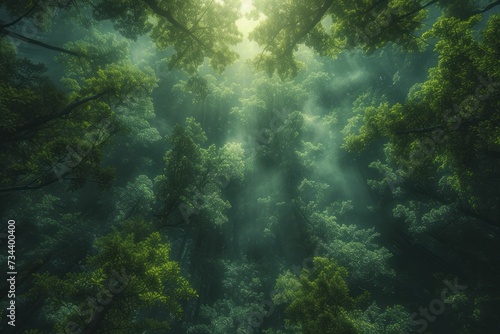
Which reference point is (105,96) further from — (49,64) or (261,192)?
(49,64)

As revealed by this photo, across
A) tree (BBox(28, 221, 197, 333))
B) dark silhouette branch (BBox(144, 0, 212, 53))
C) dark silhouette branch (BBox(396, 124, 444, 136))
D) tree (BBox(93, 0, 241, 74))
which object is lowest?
tree (BBox(28, 221, 197, 333))

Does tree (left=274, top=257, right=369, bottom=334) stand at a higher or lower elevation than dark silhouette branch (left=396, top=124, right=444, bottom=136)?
lower

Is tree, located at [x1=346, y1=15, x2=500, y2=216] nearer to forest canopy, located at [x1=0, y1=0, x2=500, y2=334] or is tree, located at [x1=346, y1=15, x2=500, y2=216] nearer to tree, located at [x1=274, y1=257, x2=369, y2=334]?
forest canopy, located at [x1=0, y1=0, x2=500, y2=334]

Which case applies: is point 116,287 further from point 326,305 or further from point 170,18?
point 170,18

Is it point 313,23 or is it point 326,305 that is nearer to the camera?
point 313,23

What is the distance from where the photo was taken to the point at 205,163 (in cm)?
1652

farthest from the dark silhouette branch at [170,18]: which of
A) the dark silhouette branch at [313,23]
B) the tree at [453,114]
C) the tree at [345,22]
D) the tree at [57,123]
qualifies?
the tree at [453,114]

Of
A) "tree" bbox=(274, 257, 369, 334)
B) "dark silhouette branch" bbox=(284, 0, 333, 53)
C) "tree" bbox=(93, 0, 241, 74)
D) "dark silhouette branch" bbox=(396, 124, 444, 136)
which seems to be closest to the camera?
"dark silhouette branch" bbox=(396, 124, 444, 136)

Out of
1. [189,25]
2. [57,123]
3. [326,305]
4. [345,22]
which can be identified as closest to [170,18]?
[189,25]

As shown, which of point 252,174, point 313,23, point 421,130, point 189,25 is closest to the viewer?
point 421,130

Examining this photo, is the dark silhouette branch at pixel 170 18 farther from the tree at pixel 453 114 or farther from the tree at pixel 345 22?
the tree at pixel 453 114

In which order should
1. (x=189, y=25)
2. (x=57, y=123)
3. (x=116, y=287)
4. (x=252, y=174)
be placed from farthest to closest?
(x=252, y=174)
(x=57, y=123)
(x=189, y=25)
(x=116, y=287)

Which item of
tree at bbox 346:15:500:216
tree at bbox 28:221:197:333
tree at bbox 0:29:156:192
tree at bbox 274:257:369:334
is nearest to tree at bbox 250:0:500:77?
tree at bbox 346:15:500:216

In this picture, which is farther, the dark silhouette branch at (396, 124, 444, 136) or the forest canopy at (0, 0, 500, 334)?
the forest canopy at (0, 0, 500, 334)
